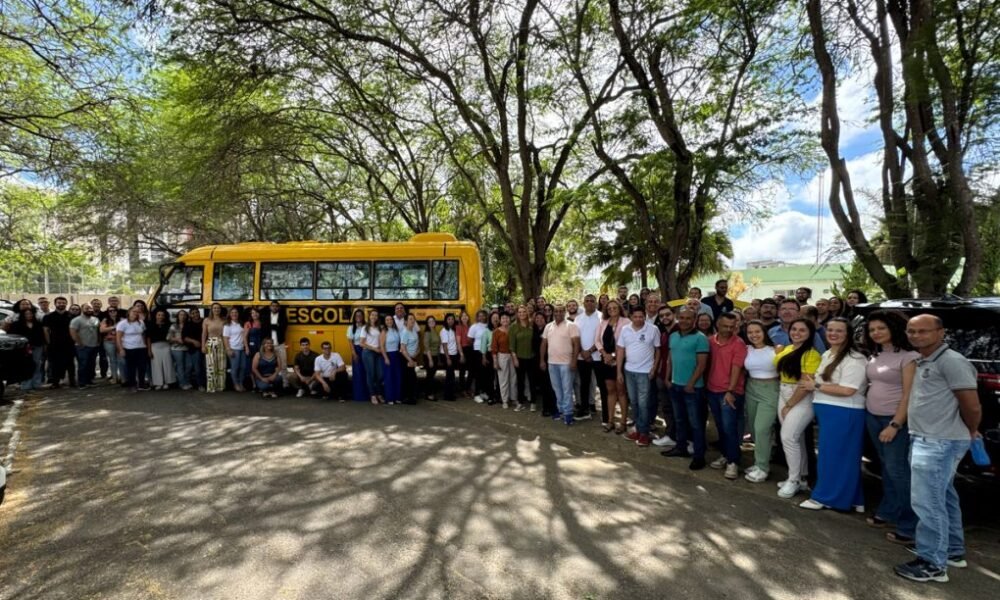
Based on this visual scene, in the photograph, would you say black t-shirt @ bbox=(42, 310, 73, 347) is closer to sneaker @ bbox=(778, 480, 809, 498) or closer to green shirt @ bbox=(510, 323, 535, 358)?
green shirt @ bbox=(510, 323, 535, 358)

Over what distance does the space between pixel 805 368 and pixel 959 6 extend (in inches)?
278

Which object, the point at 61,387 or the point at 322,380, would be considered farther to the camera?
the point at 61,387

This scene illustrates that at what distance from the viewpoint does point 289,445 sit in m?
6.50

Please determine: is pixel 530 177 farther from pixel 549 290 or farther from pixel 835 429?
pixel 549 290

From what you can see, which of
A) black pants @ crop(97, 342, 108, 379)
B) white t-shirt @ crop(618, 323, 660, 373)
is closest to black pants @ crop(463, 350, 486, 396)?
white t-shirt @ crop(618, 323, 660, 373)

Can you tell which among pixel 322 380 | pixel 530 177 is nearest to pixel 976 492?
pixel 322 380

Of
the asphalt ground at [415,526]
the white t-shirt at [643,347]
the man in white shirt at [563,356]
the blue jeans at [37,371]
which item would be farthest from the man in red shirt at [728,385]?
the blue jeans at [37,371]

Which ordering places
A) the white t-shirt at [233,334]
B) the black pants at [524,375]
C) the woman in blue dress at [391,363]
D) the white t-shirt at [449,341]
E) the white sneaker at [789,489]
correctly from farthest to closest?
the white t-shirt at [233,334] → the white t-shirt at [449,341] → the woman in blue dress at [391,363] → the black pants at [524,375] → the white sneaker at [789,489]

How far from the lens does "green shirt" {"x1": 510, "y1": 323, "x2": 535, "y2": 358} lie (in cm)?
847

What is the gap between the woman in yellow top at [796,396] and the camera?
488cm

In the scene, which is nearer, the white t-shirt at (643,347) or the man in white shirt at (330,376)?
the white t-shirt at (643,347)

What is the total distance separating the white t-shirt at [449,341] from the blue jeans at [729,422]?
500 centimetres

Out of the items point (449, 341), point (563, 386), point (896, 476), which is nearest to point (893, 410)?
point (896, 476)

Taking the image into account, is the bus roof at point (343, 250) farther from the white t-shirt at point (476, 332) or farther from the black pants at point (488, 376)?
the black pants at point (488, 376)
